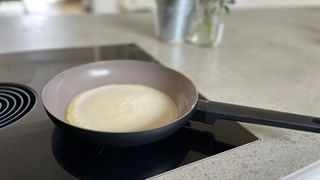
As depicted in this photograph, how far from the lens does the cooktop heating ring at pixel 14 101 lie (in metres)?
0.44

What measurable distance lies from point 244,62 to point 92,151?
19.9 inches

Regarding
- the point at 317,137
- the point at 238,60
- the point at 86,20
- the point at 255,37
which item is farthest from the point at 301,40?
the point at 86,20

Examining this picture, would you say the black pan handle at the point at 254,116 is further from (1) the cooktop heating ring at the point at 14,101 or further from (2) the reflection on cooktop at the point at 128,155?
(1) the cooktop heating ring at the point at 14,101

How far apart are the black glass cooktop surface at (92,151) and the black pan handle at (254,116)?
0.03 metres

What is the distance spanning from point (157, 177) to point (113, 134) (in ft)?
0.24

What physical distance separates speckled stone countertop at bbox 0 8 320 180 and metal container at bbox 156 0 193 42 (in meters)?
0.03

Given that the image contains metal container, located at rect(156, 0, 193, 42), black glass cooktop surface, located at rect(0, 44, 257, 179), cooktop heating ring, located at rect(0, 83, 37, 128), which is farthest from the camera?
metal container, located at rect(156, 0, 193, 42)

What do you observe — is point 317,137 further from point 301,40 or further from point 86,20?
point 86,20

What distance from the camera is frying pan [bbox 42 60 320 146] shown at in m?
0.35

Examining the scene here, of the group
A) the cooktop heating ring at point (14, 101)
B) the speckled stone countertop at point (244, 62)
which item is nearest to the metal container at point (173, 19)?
the speckled stone countertop at point (244, 62)

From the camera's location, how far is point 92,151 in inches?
14.8

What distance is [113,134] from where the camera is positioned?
0.33m

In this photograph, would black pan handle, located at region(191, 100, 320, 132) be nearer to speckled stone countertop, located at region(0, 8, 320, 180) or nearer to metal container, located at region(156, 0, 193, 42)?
speckled stone countertop, located at region(0, 8, 320, 180)

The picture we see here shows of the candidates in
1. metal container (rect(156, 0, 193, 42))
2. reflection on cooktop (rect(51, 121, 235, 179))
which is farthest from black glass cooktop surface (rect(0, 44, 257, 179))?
metal container (rect(156, 0, 193, 42))
